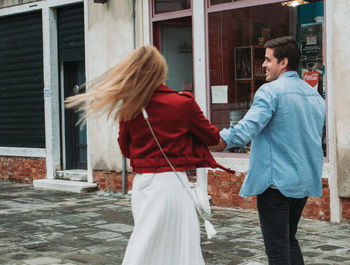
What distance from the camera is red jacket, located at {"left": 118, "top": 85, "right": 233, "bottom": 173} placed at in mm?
3711

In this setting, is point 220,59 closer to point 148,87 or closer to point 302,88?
point 302,88

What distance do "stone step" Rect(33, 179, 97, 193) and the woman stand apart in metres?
7.67

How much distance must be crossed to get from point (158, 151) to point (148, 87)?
39 cm

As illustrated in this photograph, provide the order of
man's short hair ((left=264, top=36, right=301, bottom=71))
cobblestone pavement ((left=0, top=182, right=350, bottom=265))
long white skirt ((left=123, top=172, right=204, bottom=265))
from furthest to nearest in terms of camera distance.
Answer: cobblestone pavement ((left=0, top=182, right=350, bottom=265))
man's short hair ((left=264, top=36, right=301, bottom=71))
long white skirt ((left=123, top=172, right=204, bottom=265))

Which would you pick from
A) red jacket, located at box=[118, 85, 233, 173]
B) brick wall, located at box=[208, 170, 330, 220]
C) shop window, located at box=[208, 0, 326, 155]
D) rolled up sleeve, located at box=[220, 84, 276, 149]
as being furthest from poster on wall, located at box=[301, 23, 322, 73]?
red jacket, located at box=[118, 85, 233, 173]

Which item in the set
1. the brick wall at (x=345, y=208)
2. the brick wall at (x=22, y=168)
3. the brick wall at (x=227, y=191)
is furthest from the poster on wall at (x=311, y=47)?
the brick wall at (x=22, y=168)

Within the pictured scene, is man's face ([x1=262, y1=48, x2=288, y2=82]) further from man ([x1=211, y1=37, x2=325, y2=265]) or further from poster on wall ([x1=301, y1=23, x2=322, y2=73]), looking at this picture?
poster on wall ([x1=301, y1=23, x2=322, y2=73])

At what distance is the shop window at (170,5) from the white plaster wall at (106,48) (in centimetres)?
38

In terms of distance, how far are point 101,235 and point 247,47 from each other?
11.7ft

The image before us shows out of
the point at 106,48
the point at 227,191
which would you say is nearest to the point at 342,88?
the point at 227,191

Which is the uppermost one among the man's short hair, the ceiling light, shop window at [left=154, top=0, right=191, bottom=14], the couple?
shop window at [left=154, top=0, right=191, bottom=14]

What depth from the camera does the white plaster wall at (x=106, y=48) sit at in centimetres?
1084

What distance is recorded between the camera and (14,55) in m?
13.4

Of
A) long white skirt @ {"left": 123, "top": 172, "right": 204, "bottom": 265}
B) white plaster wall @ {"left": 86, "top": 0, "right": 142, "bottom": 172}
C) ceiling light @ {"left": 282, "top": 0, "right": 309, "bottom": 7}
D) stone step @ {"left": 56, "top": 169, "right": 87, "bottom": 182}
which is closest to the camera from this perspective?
long white skirt @ {"left": 123, "top": 172, "right": 204, "bottom": 265}
